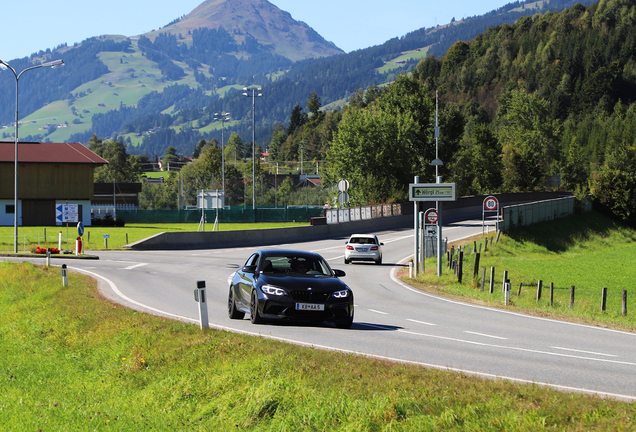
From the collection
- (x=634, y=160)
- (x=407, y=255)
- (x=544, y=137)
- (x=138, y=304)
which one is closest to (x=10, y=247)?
(x=407, y=255)

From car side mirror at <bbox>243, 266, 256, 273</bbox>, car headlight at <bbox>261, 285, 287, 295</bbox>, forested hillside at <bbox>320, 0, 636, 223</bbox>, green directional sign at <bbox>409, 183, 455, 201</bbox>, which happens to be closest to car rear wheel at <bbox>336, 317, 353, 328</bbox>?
car headlight at <bbox>261, 285, 287, 295</bbox>

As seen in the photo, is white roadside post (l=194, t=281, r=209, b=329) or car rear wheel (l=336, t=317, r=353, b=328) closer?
white roadside post (l=194, t=281, r=209, b=329)

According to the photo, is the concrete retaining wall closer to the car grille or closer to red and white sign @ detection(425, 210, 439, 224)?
red and white sign @ detection(425, 210, 439, 224)

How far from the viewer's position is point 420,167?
79250mm

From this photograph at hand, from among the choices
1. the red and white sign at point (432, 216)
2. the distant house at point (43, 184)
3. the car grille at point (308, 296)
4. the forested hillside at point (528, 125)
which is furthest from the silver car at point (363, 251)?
the distant house at point (43, 184)

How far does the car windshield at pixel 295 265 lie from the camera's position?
44.2 ft

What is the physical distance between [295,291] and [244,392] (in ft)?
15.8

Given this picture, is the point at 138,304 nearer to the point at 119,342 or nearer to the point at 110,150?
the point at 119,342

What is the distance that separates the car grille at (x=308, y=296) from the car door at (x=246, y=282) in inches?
40.3

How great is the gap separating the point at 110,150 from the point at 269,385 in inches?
6131

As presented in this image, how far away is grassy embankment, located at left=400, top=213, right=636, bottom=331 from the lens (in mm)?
21364

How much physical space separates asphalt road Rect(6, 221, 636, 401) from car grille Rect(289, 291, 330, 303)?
67cm

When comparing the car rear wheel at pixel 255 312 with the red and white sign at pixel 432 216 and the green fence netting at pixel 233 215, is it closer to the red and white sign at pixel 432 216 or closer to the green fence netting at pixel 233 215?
the red and white sign at pixel 432 216

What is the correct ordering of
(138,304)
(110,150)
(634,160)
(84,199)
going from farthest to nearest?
(110,150) < (634,160) < (84,199) < (138,304)
